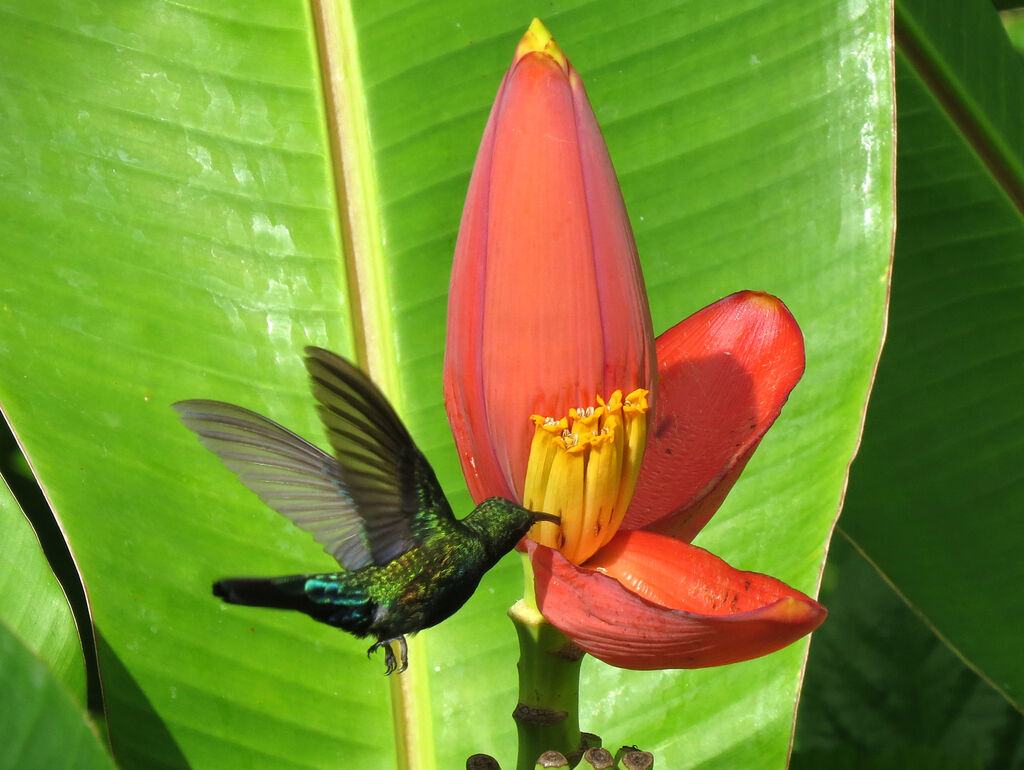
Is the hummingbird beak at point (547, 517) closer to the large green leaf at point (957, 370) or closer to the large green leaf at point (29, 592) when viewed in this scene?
the large green leaf at point (29, 592)

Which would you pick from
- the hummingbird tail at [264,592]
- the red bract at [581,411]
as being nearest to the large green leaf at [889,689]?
the red bract at [581,411]

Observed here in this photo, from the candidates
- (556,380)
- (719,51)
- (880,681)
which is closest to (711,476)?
(556,380)

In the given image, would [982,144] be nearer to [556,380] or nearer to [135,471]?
[556,380]

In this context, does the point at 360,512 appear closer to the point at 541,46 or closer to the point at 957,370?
the point at 541,46

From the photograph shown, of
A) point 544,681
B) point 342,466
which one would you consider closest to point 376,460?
point 342,466

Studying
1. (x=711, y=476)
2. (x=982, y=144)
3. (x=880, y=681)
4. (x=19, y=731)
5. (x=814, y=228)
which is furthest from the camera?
(x=880, y=681)
